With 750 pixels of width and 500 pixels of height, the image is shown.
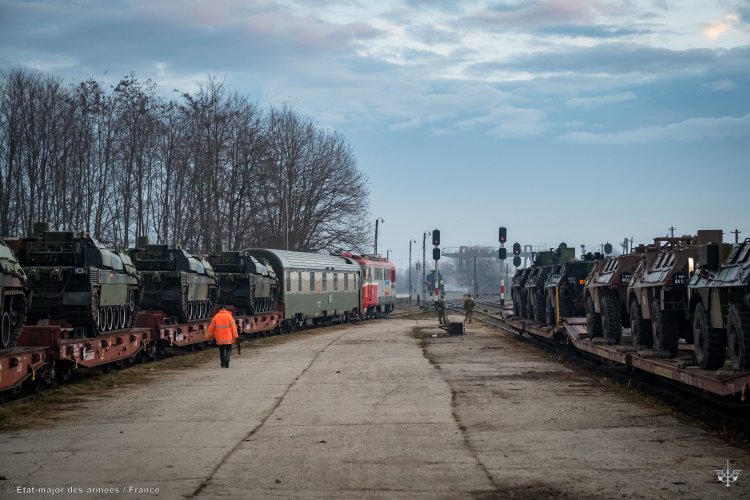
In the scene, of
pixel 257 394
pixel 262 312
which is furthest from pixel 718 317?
Result: pixel 262 312

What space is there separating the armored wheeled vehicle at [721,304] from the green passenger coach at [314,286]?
24121 millimetres

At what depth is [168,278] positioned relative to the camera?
25469 millimetres

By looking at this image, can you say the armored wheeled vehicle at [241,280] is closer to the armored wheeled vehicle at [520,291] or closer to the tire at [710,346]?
the armored wheeled vehicle at [520,291]

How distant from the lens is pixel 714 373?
11609 millimetres

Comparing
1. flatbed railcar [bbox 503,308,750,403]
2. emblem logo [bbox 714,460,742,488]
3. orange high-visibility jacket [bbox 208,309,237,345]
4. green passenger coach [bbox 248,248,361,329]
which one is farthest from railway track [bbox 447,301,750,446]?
green passenger coach [bbox 248,248,361,329]

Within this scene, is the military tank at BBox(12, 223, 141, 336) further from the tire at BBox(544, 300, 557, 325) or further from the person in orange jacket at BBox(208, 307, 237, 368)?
the tire at BBox(544, 300, 557, 325)

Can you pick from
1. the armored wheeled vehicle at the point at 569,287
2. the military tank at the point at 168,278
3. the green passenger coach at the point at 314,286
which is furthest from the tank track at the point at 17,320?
the green passenger coach at the point at 314,286

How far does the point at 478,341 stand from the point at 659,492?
2171cm

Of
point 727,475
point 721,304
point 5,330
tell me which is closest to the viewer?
point 727,475

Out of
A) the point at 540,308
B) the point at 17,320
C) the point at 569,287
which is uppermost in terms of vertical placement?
the point at 569,287

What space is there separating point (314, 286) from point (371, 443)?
30.0 m

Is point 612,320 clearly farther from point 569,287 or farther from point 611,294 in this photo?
point 569,287

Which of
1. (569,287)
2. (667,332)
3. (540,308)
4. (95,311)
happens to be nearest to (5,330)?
(95,311)

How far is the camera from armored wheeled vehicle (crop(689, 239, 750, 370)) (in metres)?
11.0
